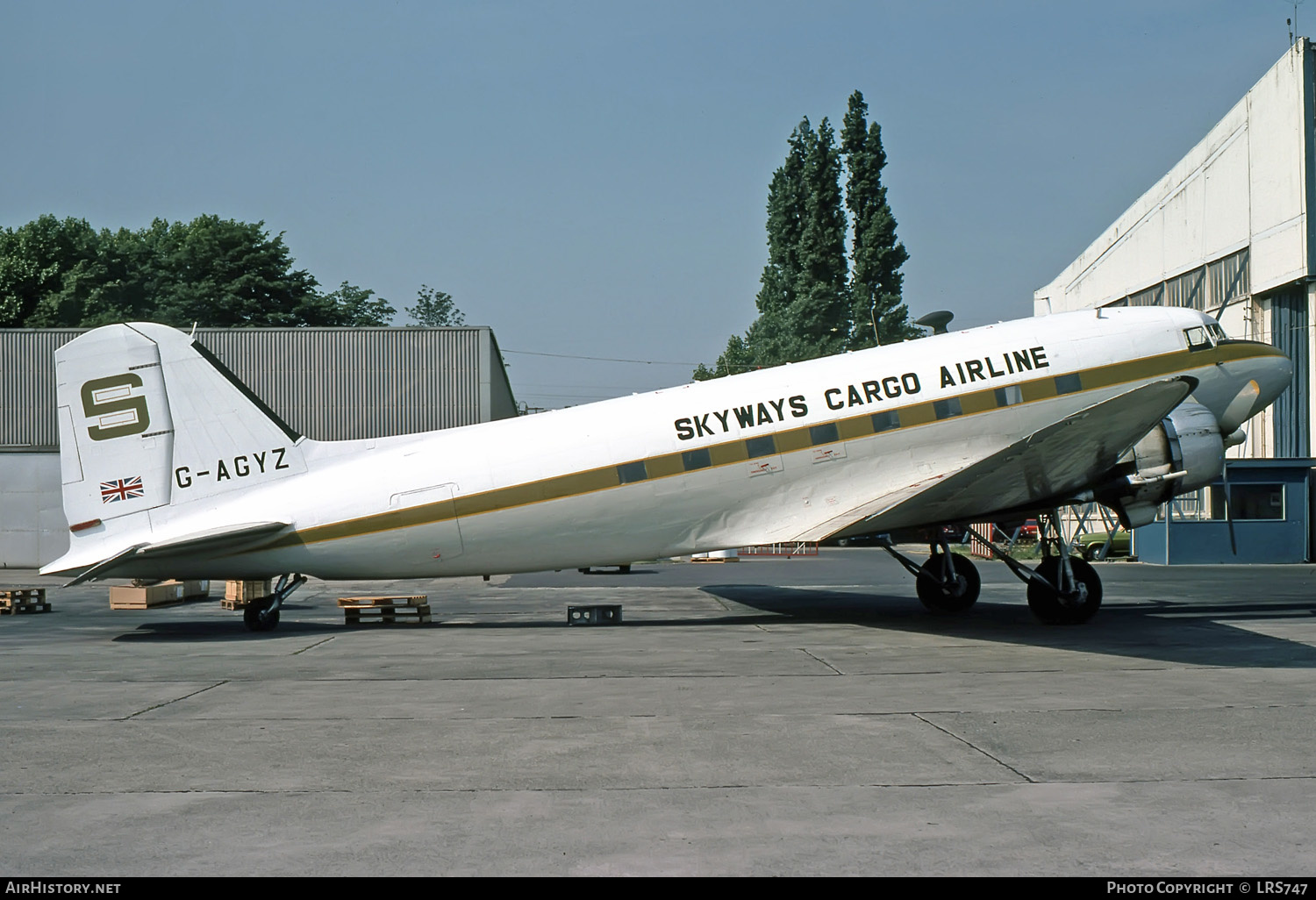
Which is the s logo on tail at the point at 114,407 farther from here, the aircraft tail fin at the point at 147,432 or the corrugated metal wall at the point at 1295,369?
the corrugated metal wall at the point at 1295,369

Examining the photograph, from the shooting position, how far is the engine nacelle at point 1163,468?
1681cm

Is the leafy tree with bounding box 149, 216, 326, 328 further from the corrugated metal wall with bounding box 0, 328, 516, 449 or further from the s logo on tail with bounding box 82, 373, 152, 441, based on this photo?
the s logo on tail with bounding box 82, 373, 152, 441

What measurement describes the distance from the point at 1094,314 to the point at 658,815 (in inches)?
573

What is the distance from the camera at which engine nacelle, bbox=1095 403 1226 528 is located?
16.8m

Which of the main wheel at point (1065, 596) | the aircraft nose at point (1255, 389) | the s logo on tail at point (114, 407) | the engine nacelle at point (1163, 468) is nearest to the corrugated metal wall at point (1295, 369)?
the aircraft nose at point (1255, 389)

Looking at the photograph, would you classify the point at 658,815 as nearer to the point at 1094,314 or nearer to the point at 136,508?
the point at 136,508

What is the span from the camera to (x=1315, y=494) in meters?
36.4

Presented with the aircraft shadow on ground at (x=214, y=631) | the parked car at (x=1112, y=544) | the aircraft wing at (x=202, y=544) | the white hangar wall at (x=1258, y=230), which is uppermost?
the white hangar wall at (x=1258, y=230)

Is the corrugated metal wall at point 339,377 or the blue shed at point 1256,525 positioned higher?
the corrugated metal wall at point 339,377

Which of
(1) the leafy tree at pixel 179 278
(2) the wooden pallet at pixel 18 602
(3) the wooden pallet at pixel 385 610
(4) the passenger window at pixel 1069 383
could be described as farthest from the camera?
(1) the leafy tree at pixel 179 278

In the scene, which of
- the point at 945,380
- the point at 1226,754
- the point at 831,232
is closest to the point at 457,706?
the point at 1226,754

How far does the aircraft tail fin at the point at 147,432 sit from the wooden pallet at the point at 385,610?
10.1ft

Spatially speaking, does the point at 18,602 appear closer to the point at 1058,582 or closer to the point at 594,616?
the point at 594,616

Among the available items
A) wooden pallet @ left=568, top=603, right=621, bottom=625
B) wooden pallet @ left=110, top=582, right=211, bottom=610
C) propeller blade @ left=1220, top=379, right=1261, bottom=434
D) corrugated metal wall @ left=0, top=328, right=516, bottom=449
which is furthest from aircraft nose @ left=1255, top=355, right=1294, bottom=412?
corrugated metal wall @ left=0, top=328, right=516, bottom=449
